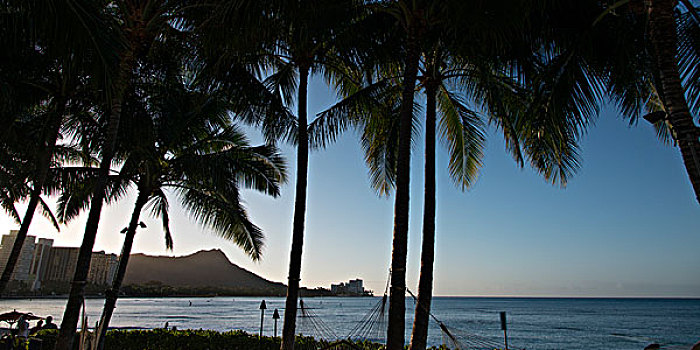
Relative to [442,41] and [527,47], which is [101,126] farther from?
[527,47]

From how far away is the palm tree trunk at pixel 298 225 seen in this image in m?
6.60

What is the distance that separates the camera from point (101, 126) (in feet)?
30.0

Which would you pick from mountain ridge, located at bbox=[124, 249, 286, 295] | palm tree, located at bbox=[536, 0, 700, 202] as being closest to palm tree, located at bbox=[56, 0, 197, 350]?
palm tree, located at bbox=[536, 0, 700, 202]

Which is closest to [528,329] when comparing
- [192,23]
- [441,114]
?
[441,114]

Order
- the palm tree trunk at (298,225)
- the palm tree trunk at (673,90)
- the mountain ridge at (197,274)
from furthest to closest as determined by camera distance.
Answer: the mountain ridge at (197,274) → the palm tree trunk at (298,225) → the palm tree trunk at (673,90)

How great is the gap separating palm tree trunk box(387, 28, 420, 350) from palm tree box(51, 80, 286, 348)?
4.12 meters

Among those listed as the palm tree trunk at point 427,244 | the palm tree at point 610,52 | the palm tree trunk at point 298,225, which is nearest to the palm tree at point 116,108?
the palm tree trunk at point 298,225

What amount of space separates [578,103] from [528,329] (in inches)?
1893

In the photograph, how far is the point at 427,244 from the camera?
21.2ft

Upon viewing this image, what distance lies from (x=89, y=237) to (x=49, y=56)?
2403 mm

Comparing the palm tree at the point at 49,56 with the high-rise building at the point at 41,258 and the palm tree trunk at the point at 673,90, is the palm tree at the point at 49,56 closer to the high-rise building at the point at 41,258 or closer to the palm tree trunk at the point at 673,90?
the palm tree trunk at the point at 673,90

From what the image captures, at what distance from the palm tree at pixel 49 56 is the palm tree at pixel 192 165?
1.23 metres

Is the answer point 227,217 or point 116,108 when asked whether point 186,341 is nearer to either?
point 227,217

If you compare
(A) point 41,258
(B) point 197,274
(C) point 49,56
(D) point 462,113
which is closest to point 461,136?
(D) point 462,113
